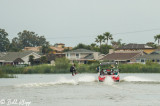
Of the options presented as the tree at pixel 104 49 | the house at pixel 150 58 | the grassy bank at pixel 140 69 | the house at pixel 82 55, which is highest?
the tree at pixel 104 49

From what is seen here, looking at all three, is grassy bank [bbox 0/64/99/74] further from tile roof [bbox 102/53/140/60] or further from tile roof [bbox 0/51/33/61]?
tile roof [bbox 0/51/33/61]

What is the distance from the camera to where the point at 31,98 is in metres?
30.8

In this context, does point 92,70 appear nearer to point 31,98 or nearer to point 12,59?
point 31,98

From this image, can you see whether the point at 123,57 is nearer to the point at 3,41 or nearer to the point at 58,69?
the point at 58,69

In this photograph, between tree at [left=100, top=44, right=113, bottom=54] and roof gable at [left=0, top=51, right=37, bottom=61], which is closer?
roof gable at [left=0, top=51, right=37, bottom=61]

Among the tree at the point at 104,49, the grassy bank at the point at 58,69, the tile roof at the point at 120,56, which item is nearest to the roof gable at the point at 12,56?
the tree at the point at 104,49

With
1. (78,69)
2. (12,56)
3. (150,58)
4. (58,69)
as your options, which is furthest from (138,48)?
(78,69)

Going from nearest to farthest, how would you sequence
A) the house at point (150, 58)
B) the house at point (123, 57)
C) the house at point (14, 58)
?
the house at point (150, 58)
the house at point (123, 57)
the house at point (14, 58)

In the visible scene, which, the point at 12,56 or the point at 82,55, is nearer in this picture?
the point at 82,55

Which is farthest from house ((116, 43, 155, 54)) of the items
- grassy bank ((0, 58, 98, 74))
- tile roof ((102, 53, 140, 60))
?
grassy bank ((0, 58, 98, 74))

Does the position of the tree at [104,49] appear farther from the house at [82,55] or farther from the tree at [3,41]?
the tree at [3,41]

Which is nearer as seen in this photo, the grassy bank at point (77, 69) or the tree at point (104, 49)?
the grassy bank at point (77, 69)

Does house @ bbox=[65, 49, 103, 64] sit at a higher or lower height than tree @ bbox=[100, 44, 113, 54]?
lower

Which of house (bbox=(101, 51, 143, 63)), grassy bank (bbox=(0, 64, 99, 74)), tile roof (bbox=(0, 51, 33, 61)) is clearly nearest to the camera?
grassy bank (bbox=(0, 64, 99, 74))
